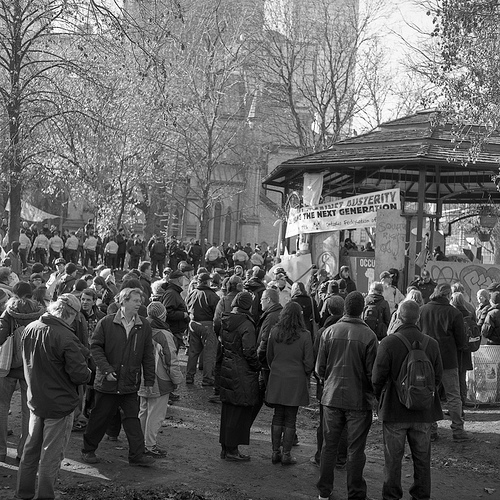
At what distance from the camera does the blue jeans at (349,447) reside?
7.23 m

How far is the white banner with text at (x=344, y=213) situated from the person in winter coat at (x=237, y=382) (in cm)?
1116

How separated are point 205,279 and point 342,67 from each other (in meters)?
26.7

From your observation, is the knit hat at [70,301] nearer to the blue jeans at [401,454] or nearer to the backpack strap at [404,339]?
the backpack strap at [404,339]

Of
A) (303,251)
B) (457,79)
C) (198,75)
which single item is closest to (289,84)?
(198,75)

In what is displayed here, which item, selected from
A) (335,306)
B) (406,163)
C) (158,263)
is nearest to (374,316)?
(335,306)

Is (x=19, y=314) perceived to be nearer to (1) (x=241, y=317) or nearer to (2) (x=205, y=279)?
(1) (x=241, y=317)

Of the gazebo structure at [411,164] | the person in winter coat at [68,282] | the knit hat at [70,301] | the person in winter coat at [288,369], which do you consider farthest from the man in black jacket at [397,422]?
Answer: the gazebo structure at [411,164]

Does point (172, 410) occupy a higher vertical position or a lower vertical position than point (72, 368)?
lower

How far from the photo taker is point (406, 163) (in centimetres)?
1906

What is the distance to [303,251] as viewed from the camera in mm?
20938

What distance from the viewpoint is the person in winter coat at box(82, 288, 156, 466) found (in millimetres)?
7871

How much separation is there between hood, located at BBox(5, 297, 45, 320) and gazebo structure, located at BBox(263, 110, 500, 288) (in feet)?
32.3

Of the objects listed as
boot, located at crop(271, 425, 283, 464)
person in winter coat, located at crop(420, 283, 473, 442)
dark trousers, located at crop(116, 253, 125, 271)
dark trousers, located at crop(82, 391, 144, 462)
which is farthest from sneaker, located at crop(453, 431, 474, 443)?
dark trousers, located at crop(116, 253, 125, 271)

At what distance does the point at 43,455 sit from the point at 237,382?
8.16ft
